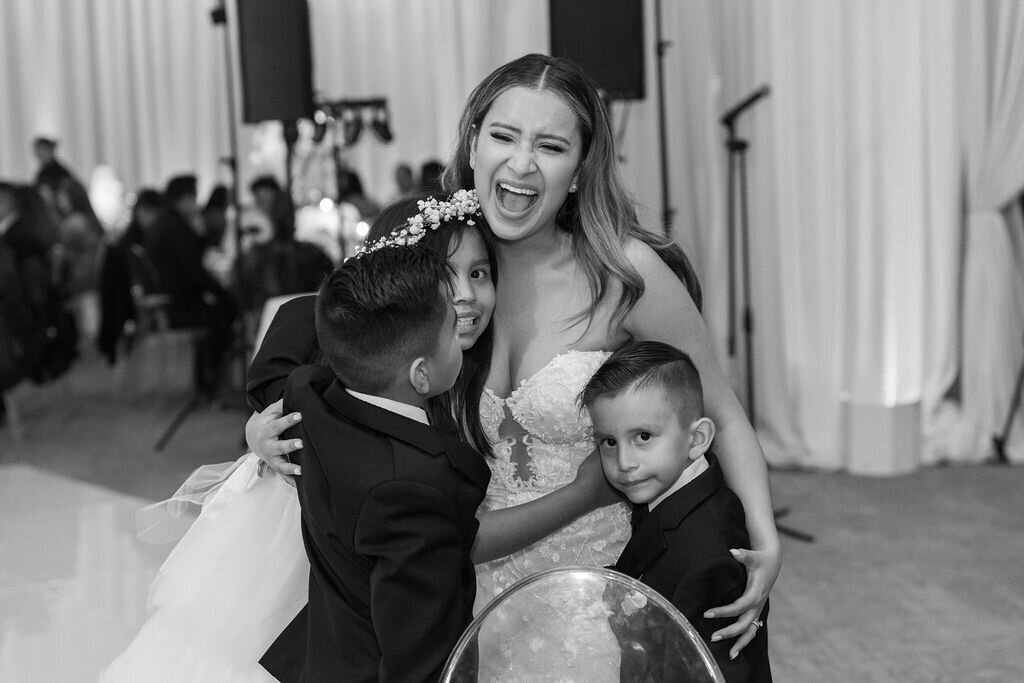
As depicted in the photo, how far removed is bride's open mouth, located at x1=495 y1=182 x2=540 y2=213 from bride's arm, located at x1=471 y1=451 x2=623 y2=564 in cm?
47

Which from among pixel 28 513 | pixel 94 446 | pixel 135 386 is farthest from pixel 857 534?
pixel 135 386

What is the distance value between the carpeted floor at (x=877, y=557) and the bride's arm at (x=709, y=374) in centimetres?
131

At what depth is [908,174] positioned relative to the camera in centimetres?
514

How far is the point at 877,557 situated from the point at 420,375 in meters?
2.93

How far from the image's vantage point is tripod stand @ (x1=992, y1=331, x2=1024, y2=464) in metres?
5.13

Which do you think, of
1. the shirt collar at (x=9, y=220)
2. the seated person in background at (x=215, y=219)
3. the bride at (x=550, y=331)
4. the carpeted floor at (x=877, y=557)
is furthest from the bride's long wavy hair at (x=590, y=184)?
the seated person in background at (x=215, y=219)

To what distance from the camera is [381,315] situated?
1.51 m

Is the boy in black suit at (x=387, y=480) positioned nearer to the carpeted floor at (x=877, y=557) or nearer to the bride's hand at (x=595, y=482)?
the bride's hand at (x=595, y=482)

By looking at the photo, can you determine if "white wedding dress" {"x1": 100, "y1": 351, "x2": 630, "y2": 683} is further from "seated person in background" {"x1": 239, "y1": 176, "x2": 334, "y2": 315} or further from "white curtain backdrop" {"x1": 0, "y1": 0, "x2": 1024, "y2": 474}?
"seated person in background" {"x1": 239, "y1": 176, "x2": 334, "y2": 315}

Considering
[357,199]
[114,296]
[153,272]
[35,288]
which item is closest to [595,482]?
[35,288]

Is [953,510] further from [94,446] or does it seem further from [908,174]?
[94,446]

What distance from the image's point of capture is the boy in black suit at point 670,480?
69.2 inches

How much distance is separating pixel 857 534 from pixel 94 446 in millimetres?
4109

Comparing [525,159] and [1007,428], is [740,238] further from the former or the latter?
[525,159]
